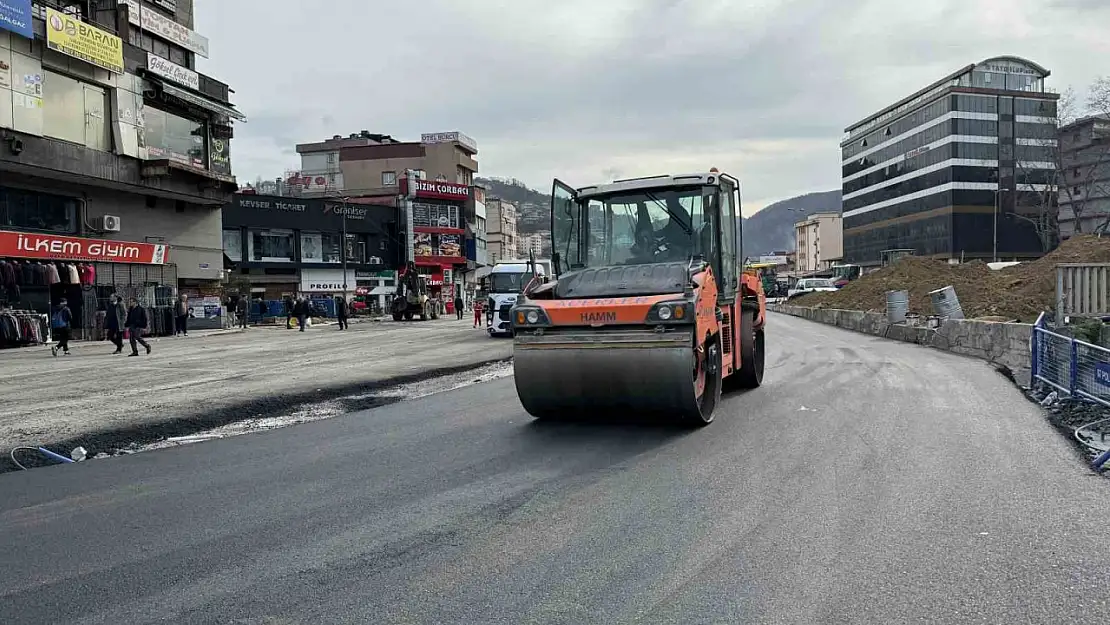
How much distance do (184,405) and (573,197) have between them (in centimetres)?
632

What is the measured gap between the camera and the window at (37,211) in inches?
1161

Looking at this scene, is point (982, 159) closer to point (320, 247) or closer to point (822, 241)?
point (822, 241)

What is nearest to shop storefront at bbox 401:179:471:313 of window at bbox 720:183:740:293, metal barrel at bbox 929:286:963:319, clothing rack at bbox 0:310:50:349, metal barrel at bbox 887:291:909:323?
clothing rack at bbox 0:310:50:349

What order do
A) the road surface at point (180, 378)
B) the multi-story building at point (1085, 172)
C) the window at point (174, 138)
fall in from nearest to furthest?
the road surface at point (180, 378)
the window at point (174, 138)
the multi-story building at point (1085, 172)

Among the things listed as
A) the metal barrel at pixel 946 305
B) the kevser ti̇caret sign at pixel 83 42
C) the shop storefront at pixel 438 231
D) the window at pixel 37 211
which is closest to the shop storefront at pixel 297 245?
the shop storefront at pixel 438 231

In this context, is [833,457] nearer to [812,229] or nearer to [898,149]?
[898,149]

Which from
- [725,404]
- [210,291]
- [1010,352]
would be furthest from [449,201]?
[725,404]

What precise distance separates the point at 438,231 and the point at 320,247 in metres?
13.1

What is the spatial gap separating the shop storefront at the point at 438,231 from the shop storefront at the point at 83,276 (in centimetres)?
4317

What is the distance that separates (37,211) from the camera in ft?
101

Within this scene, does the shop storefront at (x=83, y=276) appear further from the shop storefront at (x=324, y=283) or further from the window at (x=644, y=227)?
the shop storefront at (x=324, y=283)

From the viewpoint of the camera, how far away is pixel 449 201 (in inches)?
3231

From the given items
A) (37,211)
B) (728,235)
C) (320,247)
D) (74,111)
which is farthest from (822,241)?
(728,235)

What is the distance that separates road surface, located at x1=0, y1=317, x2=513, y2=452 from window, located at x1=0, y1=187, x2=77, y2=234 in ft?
20.8
